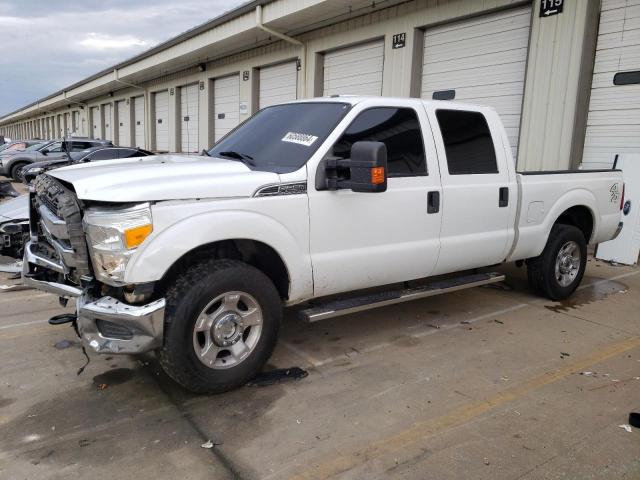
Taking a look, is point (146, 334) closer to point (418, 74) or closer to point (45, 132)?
point (418, 74)

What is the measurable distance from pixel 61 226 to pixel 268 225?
4.44ft

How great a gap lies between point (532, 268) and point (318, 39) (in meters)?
10.6

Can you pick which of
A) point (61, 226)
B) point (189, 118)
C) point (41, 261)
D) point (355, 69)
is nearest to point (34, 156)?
point (189, 118)

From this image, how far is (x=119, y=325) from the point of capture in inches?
125

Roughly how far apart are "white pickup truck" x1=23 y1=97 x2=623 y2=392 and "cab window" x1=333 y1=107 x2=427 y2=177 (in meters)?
0.01

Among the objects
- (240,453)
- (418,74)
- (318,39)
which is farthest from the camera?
(318,39)

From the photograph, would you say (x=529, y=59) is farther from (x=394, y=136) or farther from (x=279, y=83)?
(x=279, y=83)

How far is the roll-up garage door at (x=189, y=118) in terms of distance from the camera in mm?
21578

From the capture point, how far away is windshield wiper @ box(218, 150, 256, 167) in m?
4.08

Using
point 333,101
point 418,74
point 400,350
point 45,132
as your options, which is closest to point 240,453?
point 400,350

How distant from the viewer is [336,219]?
12.9 ft

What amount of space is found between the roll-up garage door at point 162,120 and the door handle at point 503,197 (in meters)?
21.5

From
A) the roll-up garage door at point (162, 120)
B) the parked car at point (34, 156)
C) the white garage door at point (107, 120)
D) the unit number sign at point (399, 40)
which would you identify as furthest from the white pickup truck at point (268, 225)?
the white garage door at point (107, 120)

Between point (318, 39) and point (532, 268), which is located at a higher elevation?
point (318, 39)
